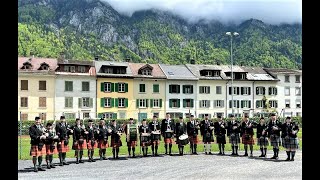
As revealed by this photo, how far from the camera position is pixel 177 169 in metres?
14.7

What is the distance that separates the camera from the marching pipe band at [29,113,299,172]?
15.5 meters

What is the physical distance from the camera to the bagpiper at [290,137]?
17.0 metres

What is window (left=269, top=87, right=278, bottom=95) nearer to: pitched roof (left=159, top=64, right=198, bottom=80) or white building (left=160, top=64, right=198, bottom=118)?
white building (left=160, top=64, right=198, bottom=118)

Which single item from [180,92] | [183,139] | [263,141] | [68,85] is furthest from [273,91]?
[183,139]

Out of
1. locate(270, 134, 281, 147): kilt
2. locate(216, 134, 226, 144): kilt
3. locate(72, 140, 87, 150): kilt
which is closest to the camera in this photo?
locate(72, 140, 87, 150): kilt

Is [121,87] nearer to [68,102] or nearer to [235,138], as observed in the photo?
[68,102]

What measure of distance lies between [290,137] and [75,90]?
39720 millimetres

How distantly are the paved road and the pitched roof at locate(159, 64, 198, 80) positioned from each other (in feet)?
137

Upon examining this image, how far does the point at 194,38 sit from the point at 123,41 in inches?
1111

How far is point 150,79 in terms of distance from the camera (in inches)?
2290

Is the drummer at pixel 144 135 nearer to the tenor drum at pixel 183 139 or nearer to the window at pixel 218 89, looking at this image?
the tenor drum at pixel 183 139

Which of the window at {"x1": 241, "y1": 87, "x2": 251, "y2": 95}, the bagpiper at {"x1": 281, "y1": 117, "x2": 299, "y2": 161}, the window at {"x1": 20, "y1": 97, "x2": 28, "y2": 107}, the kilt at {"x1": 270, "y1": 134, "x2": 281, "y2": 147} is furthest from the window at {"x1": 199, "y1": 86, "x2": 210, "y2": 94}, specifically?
the bagpiper at {"x1": 281, "y1": 117, "x2": 299, "y2": 161}
